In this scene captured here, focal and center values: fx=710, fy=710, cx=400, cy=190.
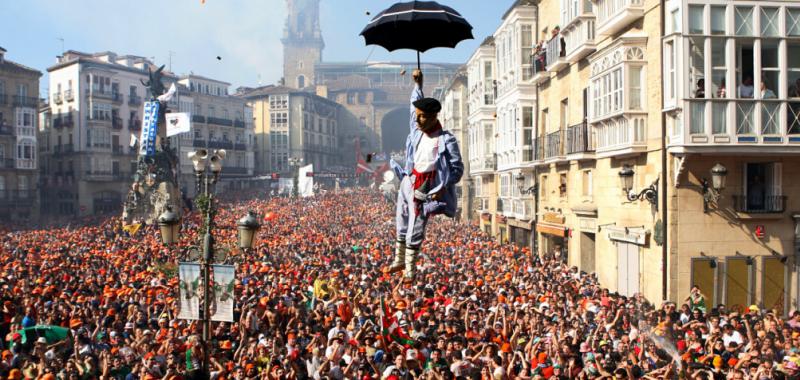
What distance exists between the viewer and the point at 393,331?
12922mm

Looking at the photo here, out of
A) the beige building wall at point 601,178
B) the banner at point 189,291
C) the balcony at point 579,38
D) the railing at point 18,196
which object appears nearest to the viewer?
the banner at point 189,291

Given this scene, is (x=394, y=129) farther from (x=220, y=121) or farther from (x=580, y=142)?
(x=580, y=142)

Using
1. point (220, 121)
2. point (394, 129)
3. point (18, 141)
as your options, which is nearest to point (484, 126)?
point (18, 141)

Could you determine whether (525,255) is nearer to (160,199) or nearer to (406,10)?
(406,10)

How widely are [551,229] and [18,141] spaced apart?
49421 mm

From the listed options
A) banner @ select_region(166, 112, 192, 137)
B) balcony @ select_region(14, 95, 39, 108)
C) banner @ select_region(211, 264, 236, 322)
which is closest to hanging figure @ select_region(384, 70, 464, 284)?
banner @ select_region(211, 264, 236, 322)

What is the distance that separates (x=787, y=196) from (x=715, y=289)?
292 cm

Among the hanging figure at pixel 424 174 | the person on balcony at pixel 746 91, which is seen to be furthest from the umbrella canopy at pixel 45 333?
the person on balcony at pixel 746 91

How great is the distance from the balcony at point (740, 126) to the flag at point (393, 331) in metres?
8.51

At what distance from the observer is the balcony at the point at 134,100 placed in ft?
227

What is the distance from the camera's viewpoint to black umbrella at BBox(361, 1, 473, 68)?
691 centimetres

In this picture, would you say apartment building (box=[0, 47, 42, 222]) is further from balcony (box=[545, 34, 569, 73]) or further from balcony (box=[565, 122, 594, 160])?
balcony (box=[565, 122, 594, 160])

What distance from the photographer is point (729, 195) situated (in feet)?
58.5

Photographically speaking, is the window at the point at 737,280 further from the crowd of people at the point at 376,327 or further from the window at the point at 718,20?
the window at the point at 718,20
